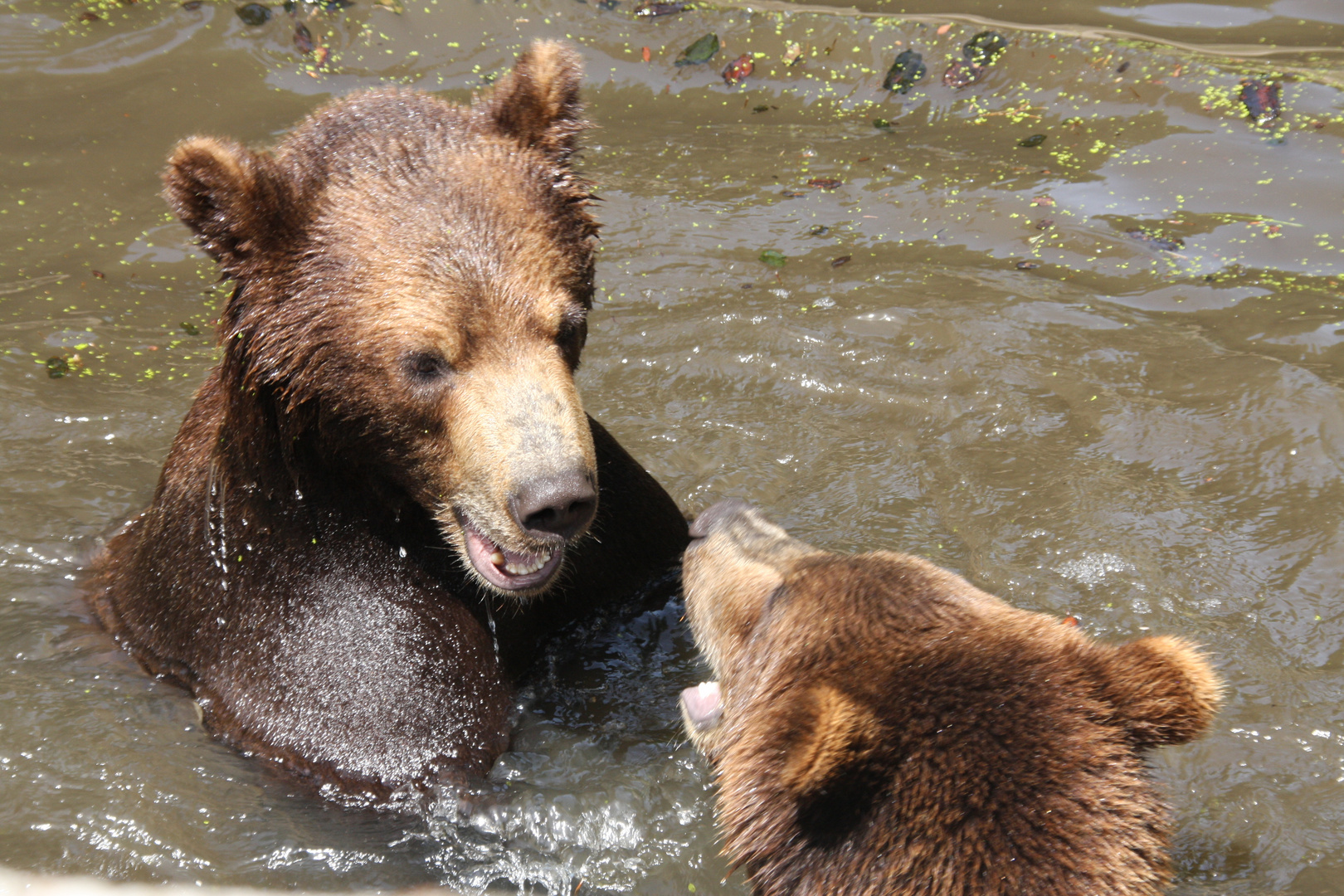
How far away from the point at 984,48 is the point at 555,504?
7.67 metres

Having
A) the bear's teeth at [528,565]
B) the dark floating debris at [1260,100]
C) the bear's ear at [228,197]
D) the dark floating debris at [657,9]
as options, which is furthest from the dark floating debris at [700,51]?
the bear's teeth at [528,565]

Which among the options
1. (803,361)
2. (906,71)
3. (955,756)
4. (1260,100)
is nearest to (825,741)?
(955,756)

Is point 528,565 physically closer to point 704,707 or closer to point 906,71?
point 704,707

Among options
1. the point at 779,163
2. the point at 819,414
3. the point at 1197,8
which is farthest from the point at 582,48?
the point at 1197,8

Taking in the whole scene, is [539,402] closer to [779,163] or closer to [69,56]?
[779,163]

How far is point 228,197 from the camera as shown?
339 cm

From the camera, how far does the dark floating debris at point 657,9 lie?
32.2 ft

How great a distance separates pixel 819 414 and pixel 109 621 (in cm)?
401

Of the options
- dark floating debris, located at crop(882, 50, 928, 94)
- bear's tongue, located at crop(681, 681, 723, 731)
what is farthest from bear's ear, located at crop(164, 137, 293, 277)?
dark floating debris, located at crop(882, 50, 928, 94)

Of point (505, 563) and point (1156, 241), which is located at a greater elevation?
point (505, 563)

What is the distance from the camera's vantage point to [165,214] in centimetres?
814

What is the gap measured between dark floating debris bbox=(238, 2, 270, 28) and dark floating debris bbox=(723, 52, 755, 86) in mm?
4193

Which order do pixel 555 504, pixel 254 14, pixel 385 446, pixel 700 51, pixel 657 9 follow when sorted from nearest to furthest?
pixel 555 504, pixel 385 446, pixel 254 14, pixel 700 51, pixel 657 9

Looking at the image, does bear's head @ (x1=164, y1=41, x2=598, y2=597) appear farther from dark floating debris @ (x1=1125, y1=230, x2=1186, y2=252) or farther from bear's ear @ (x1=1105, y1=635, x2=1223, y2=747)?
dark floating debris @ (x1=1125, y1=230, x2=1186, y2=252)
